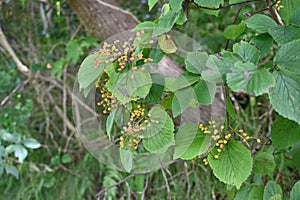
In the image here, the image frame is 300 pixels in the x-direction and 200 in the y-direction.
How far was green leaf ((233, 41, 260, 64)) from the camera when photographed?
1.70ft

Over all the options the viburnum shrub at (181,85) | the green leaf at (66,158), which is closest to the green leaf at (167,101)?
the viburnum shrub at (181,85)

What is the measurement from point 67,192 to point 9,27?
853 millimetres

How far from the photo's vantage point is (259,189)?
729 mm

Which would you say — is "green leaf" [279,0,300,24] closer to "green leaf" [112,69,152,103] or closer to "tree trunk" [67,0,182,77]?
"green leaf" [112,69,152,103]

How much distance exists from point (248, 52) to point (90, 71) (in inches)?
8.1

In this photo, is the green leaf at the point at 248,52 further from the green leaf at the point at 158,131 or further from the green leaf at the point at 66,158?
the green leaf at the point at 66,158

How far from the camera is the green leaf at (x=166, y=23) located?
1.85 ft

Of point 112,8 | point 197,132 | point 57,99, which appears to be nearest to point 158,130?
point 197,132

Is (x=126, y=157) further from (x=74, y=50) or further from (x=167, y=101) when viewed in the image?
(x=74, y=50)

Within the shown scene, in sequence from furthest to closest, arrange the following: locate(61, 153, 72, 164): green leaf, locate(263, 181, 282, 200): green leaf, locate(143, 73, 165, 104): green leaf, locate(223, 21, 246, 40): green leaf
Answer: locate(61, 153, 72, 164): green leaf
locate(223, 21, 246, 40): green leaf
locate(263, 181, 282, 200): green leaf
locate(143, 73, 165, 104): green leaf

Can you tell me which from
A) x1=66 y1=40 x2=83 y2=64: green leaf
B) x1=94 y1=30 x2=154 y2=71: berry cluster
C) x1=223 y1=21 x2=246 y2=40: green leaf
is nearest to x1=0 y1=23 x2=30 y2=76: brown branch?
x1=66 y1=40 x2=83 y2=64: green leaf

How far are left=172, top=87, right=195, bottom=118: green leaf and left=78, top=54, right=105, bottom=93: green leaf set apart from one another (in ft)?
0.36

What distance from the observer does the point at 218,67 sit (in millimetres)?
512

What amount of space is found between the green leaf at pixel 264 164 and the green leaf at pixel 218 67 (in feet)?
1.02
